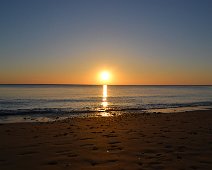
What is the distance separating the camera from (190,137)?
1054 cm

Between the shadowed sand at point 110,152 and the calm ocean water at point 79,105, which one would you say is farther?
the calm ocean water at point 79,105

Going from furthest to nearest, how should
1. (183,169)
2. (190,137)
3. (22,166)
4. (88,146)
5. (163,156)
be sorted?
(190,137)
(88,146)
(163,156)
(22,166)
(183,169)

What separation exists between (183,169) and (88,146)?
12.2 feet

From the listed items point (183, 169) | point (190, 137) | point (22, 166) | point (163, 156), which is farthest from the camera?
point (190, 137)

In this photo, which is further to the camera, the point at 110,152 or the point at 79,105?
the point at 79,105

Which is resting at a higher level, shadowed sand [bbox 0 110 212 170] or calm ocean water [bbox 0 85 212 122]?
shadowed sand [bbox 0 110 212 170]

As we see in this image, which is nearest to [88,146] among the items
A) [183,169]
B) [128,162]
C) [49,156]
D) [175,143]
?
[49,156]

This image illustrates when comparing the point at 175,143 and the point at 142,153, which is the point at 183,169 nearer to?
the point at 142,153

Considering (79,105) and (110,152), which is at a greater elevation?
(110,152)

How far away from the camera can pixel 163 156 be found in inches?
295

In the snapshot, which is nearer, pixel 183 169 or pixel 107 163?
pixel 183 169

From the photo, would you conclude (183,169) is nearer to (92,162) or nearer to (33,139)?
(92,162)

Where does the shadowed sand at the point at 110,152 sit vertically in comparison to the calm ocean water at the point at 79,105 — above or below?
above

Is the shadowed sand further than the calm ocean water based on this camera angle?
No
